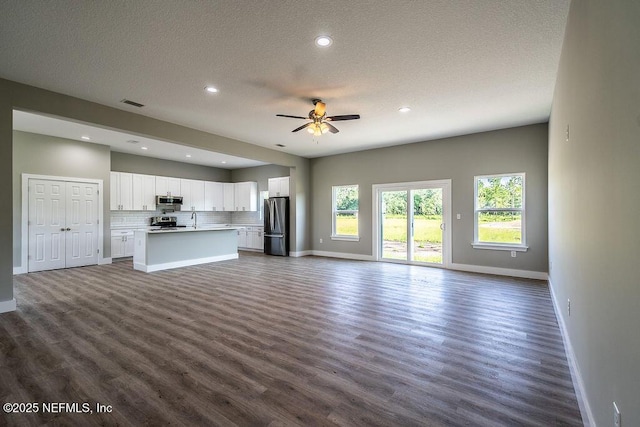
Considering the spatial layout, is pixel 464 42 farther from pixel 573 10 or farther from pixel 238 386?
pixel 238 386

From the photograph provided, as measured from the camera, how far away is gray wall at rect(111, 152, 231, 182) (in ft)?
27.2

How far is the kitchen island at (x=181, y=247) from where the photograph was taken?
6449 millimetres

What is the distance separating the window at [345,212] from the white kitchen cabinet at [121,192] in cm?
564

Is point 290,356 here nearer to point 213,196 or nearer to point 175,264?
point 175,264

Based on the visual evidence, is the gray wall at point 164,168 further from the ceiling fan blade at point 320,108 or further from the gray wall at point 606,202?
the gray wall at point 606,202

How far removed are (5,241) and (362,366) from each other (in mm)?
4541

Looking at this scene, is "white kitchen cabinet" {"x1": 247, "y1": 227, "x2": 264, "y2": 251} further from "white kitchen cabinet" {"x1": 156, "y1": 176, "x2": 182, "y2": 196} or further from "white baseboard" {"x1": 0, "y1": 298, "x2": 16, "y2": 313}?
"white baseboard" {"x1": 0, "y1": 298, "x2": 16, "y2": 313}

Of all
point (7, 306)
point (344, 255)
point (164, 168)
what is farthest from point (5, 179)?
point (344, 255)

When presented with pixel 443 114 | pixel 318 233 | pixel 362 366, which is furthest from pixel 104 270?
pixel 443 114

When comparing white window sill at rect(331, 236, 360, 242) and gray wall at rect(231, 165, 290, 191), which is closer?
white window sill at rect(331, 236, 360, 242)

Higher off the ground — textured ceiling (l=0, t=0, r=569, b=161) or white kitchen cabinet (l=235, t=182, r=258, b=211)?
textured ceiling (l=0, t=0, r=569, b=161)

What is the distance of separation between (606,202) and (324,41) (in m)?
2.54

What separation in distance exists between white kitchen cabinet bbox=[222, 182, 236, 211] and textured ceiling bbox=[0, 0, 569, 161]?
5.87 m

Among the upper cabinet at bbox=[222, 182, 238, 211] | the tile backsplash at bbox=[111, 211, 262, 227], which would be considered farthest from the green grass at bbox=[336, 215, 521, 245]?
the upper cabinet at bbox=[222, 182, 238, 211]
